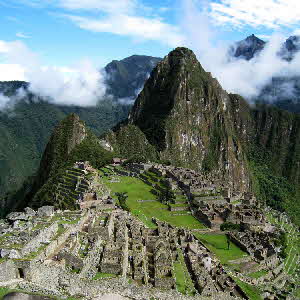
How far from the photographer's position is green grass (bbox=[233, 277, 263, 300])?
33.1 m

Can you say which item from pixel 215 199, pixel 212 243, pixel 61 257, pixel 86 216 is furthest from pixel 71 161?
pixel 61 257

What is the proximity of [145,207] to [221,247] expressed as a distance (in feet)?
52.5

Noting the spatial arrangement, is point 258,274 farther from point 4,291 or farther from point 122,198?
point 4,291

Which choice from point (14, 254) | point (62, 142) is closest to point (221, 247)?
point (14, 254)

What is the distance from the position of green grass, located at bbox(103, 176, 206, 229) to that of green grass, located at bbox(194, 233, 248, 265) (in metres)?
3.42

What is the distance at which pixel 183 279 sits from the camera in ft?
88.1

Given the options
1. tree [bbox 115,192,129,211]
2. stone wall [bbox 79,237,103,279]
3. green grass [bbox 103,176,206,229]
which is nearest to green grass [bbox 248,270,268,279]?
green grass [bbox 103,176,206,229]

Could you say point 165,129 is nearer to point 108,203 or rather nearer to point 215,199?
point 215,199

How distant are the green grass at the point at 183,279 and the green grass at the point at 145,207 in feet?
46.4

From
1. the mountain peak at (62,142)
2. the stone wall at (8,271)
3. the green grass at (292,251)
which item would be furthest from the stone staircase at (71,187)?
the stone wall at (8,271)

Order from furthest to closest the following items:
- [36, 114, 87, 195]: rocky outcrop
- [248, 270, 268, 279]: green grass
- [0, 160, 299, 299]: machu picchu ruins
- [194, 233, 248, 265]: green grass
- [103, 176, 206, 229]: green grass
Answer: [36, 114, 87, 195]: rocky outcrop
[103, 176, 206, 229]: green grass
[194, 233, 248, 265]: green grass
[248, 270, 268, 279]: green grass
[0, 160, 299, 299]: machu picchu ruins

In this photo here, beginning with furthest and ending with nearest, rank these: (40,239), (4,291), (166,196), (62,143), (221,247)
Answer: (62,143) → (166,196) → (221,247) → (40,239) → (4,291)

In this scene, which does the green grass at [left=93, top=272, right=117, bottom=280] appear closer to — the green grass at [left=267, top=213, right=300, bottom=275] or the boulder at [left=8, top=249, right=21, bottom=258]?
the boulder at [left=8, top=249, right=21, bottom=258]

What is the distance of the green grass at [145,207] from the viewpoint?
2088 inches
